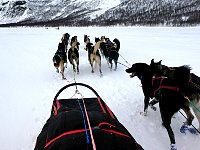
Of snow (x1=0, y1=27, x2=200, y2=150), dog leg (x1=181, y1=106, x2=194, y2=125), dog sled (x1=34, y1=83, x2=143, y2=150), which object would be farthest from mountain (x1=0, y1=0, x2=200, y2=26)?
dog sled (x1=34, y1=83, x2=143, y2=150)

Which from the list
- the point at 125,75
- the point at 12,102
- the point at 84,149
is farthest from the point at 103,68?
the point at 84,149

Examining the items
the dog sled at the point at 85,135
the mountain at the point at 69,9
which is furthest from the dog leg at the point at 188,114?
the mountain at the point at 69,9

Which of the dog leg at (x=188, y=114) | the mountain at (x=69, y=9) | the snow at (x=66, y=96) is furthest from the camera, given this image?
the mountain at (x=69, y=9)

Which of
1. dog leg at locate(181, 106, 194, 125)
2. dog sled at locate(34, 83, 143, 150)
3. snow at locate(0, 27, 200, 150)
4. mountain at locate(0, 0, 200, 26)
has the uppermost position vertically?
mountain at locate(0, 0, 200, 26)

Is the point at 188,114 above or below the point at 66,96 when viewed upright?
above

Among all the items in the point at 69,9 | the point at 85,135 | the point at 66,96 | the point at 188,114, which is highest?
the point at 69,9

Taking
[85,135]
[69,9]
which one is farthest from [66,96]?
[69,9]

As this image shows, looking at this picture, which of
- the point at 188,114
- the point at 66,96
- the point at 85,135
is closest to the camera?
the point at 85,135

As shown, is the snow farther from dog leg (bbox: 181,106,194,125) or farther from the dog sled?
the dog sled

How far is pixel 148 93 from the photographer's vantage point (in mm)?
3664

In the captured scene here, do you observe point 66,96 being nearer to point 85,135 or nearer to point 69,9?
point 85,135

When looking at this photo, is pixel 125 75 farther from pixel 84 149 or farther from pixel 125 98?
pixel 84 149

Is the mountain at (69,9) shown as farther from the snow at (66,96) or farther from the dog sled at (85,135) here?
the dog sled at (85,135)

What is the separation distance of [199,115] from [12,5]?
180m
